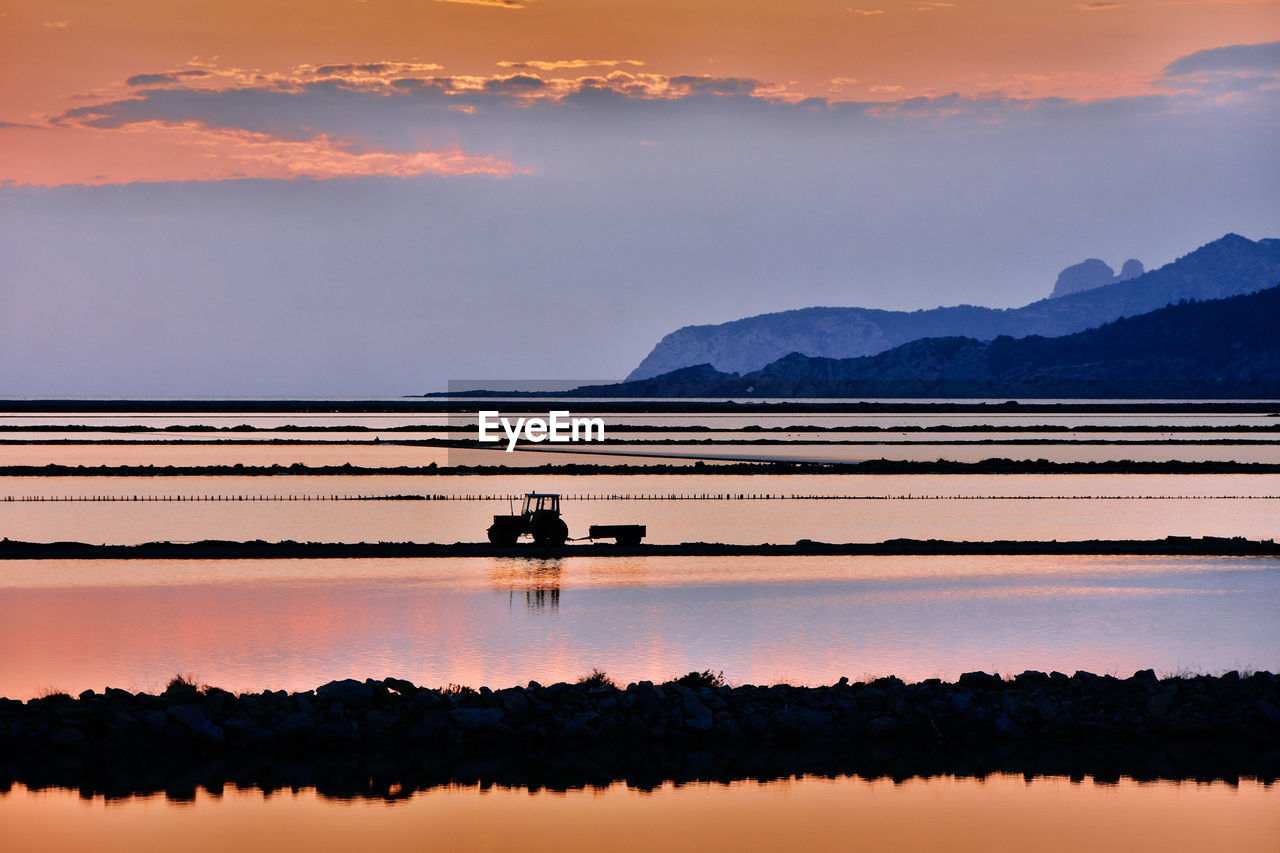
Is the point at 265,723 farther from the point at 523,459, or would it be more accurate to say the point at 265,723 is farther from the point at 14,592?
the point at 523,459

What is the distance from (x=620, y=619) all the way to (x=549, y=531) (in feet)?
37.8

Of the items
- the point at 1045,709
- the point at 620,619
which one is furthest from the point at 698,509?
the point at 1045,709

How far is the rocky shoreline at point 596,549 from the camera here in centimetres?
3347

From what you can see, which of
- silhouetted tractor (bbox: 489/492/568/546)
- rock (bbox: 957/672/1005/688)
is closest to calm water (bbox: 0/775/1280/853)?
rock (bbox: 957/672/1005/688)

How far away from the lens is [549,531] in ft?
116

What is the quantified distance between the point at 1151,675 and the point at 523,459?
197 feet

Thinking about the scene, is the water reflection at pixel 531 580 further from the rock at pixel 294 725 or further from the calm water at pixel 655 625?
the rock at pixel 294 725

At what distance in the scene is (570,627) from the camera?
23.2m

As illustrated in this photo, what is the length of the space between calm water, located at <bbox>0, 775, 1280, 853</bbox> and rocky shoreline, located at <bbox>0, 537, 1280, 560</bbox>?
18.8 m

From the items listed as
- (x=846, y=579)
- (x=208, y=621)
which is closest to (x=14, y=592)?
(x=208, y=621)

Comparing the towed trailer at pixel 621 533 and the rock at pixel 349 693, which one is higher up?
the towed trailer at pixel 621 533

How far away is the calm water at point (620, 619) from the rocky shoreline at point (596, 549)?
23.7 inches

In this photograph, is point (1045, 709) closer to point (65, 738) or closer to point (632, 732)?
point (632, 732)

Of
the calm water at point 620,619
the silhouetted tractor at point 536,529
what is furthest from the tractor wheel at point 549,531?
the calm water at point 620,619
